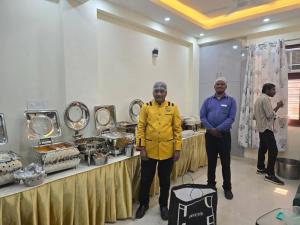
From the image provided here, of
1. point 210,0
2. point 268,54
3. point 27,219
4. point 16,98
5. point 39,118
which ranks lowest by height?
point 27,219

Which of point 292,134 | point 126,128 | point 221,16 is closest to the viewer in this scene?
point 126,128

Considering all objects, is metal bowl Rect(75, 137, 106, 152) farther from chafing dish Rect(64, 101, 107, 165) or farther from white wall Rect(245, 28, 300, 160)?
white wall Rect(245, 28, 300, 160)

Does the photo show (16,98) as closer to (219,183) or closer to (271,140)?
(219,183)

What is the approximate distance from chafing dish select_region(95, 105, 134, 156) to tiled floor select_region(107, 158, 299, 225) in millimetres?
714

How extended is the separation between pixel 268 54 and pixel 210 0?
57.3 inches

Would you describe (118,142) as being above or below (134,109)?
below

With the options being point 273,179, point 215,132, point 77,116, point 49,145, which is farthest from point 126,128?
point 273,179

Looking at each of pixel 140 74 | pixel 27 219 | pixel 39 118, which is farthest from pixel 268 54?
pixel 27 219

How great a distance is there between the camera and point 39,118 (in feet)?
7.14

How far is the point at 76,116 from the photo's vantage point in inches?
97.9

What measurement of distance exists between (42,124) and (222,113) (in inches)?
78.0

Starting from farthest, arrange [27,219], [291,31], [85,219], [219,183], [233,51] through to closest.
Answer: [233,51] → [291,31] → [219,183] → [85,219] → [27,219]

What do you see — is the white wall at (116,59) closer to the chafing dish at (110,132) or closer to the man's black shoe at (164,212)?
the chafing dish at (110,132)

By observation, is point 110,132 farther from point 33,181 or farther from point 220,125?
point 220,125
